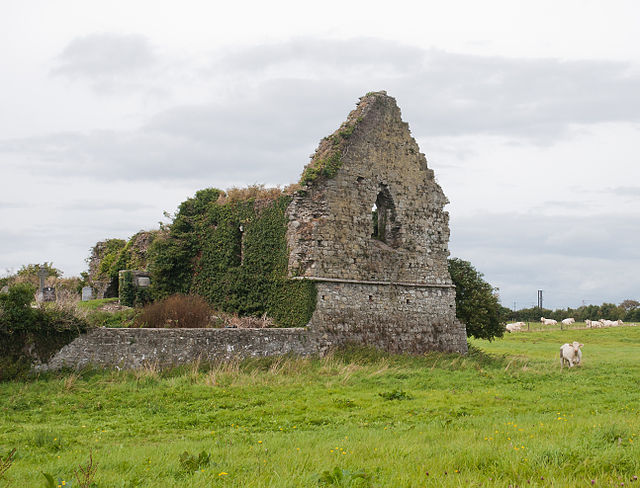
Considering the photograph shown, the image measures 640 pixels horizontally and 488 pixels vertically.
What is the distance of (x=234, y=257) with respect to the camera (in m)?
25.1

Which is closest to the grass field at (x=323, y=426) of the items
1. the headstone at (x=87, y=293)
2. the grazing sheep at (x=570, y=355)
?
the grazing sheep at (x=570, y=355)

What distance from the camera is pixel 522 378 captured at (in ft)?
62.6

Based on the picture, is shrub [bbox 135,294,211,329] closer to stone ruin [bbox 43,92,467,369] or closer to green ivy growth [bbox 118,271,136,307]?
stone ruin [bbox 43,92,467,369]

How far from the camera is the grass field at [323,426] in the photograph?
289 inches

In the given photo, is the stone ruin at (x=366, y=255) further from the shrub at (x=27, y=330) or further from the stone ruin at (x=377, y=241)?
the shrub at (x=27, y=330)

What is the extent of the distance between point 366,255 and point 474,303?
8539mm

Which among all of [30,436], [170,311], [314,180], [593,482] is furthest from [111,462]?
[314,180]

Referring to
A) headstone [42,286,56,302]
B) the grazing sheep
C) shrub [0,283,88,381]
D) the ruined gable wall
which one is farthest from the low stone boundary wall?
headstone [42,286,56,302]

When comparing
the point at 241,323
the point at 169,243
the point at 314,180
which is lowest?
the point at 241,323

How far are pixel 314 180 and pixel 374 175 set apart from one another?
10.4ft

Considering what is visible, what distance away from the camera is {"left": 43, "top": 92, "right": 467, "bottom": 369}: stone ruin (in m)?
19.8

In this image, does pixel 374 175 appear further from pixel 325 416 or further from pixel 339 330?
pixel 325 416

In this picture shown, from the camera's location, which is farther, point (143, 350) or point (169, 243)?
point (169, 243)

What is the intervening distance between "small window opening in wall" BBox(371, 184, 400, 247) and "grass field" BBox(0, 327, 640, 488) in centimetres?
666
